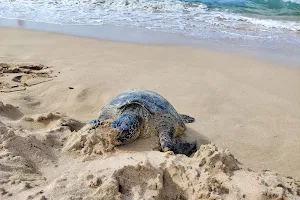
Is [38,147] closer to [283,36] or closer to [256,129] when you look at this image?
[256,129]

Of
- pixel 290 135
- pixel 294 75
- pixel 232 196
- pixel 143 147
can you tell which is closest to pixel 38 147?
pixel 143 147

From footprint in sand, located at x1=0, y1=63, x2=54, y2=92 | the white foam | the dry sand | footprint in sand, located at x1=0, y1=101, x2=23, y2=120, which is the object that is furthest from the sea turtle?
the white foam

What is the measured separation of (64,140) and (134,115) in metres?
0.66

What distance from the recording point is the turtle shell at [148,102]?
10.9 ft

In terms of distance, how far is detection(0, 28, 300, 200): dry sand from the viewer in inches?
88.2

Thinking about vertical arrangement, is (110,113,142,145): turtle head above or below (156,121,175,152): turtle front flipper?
above

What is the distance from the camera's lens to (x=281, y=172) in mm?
3021

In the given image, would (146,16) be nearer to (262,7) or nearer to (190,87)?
(262,7)

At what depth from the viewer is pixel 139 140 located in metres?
3.16

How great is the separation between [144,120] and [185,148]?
1.52ft

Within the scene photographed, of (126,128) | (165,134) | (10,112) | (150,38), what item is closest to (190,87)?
(165,134)

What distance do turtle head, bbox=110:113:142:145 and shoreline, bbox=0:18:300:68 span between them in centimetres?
372

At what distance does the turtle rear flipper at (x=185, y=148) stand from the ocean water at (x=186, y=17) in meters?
4.34

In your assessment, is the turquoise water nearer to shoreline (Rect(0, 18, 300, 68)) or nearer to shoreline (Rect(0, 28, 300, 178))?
shoreline (Rect(0, 18, 300, 68))
